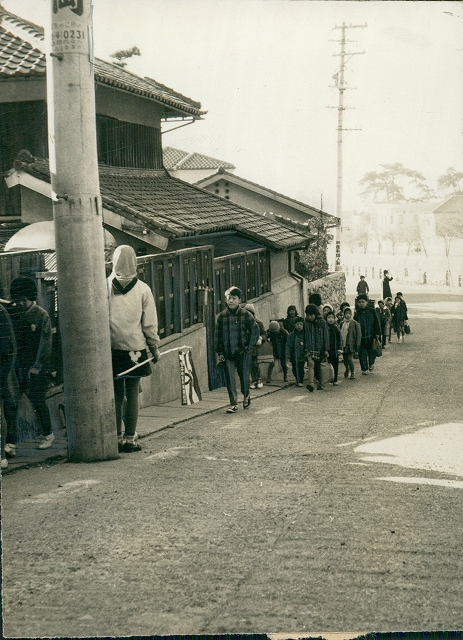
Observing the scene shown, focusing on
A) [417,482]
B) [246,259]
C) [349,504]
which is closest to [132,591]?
[349,504]

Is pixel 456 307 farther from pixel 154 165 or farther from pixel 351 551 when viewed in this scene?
pixel 351 551

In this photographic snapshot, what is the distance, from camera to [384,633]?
12.6ft

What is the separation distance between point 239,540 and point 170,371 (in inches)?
281

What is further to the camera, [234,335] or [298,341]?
[298,341]

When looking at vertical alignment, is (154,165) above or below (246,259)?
above

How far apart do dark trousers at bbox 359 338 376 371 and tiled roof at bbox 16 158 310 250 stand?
9.50 ft

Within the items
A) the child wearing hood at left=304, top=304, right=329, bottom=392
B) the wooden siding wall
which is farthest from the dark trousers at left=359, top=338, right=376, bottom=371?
the wooden siding wall

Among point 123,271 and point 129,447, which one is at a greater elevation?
point 123,271

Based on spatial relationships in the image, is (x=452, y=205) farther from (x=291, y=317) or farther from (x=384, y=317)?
(x=384, y=317)

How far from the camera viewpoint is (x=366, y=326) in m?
16.3

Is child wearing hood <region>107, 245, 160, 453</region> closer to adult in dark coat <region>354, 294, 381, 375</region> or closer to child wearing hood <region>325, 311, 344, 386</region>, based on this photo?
child wearing hood <region>325, 311, 344, 386</region>

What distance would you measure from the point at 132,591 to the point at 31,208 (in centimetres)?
860

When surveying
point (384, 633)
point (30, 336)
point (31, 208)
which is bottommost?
point (384, 633)

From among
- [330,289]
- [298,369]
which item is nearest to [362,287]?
[298,369]
